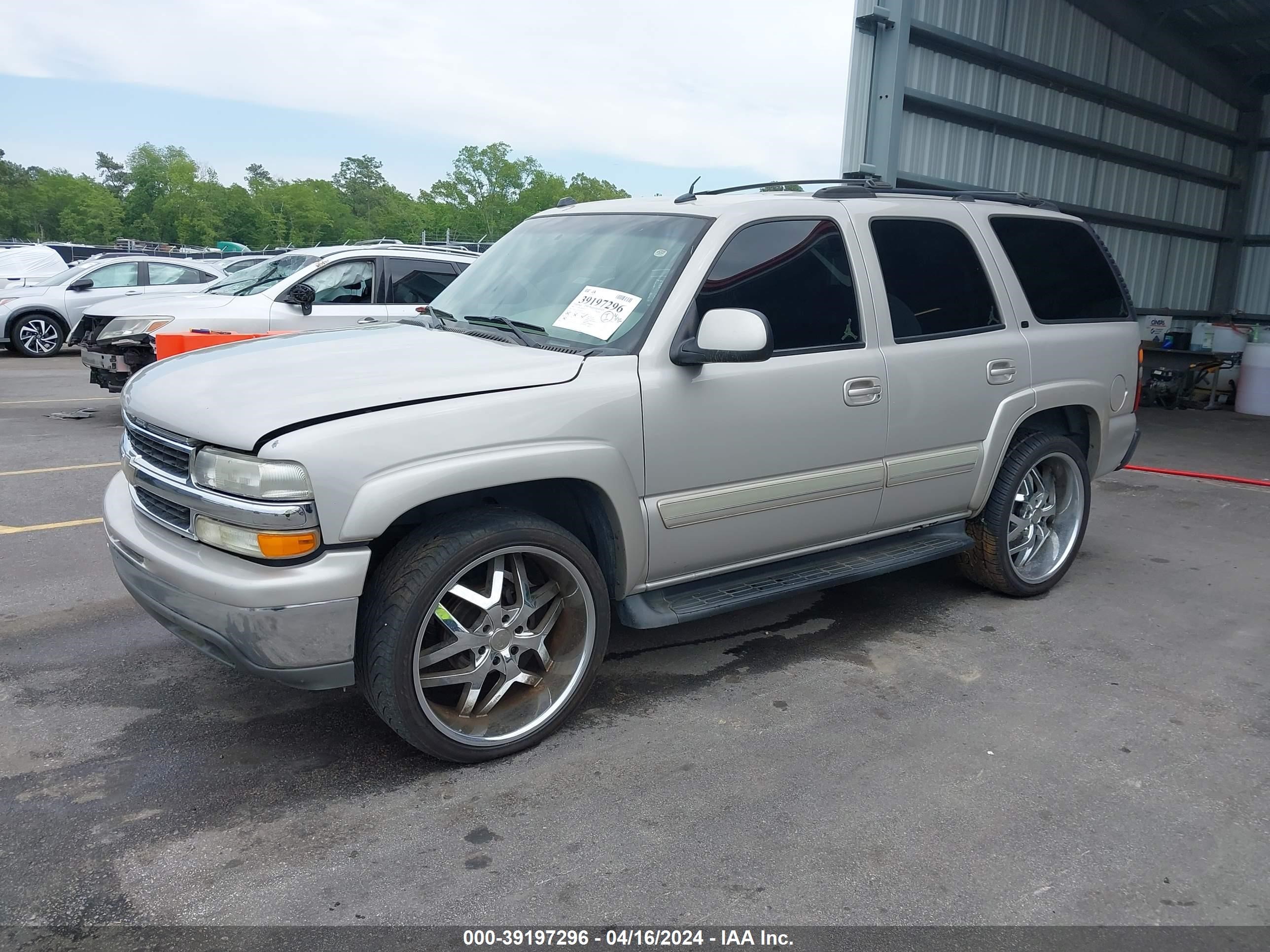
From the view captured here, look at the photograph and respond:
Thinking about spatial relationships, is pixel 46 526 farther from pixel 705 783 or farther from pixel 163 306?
pixel 705 783

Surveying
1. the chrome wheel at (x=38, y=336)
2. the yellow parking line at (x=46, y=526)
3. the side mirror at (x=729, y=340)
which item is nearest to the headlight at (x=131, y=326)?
the yellow parking line at (x=46, y=526)

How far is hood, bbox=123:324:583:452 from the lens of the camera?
3.02 meters

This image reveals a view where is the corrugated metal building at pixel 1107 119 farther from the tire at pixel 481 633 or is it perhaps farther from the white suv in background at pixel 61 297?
the white suv in background at pixel 61 297

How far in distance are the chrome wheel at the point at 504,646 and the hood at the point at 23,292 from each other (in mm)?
15593

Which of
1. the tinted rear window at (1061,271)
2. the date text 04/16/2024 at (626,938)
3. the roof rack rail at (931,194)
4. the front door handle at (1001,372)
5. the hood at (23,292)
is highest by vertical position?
the roof rack rail at (931,194)

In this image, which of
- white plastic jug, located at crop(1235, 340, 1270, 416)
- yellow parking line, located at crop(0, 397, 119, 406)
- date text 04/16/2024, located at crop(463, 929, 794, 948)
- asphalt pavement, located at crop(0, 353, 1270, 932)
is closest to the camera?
date text 04/16/2024, located at crop(463, 929, 794, 948)

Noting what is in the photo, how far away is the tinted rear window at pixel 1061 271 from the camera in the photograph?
500cm

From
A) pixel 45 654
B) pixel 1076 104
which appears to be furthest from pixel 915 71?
pixel 45 654

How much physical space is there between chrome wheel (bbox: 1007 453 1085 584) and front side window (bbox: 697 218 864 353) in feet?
5.09

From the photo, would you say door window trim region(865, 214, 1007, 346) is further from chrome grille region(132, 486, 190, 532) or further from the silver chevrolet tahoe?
chrome grille region(132, 486, 190, 532)

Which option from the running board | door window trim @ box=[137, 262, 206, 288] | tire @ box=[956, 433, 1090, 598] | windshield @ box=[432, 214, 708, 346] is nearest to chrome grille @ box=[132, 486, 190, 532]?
windshield @ box=[432, 214, 708, 346]

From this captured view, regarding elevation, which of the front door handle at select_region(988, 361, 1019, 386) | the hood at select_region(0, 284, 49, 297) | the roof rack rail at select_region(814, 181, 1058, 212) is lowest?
the hood at select_region(0, 284, 49, 297)

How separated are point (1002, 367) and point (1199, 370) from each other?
1148 centimetres

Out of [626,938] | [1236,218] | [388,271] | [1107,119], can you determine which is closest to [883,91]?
[388,271]
